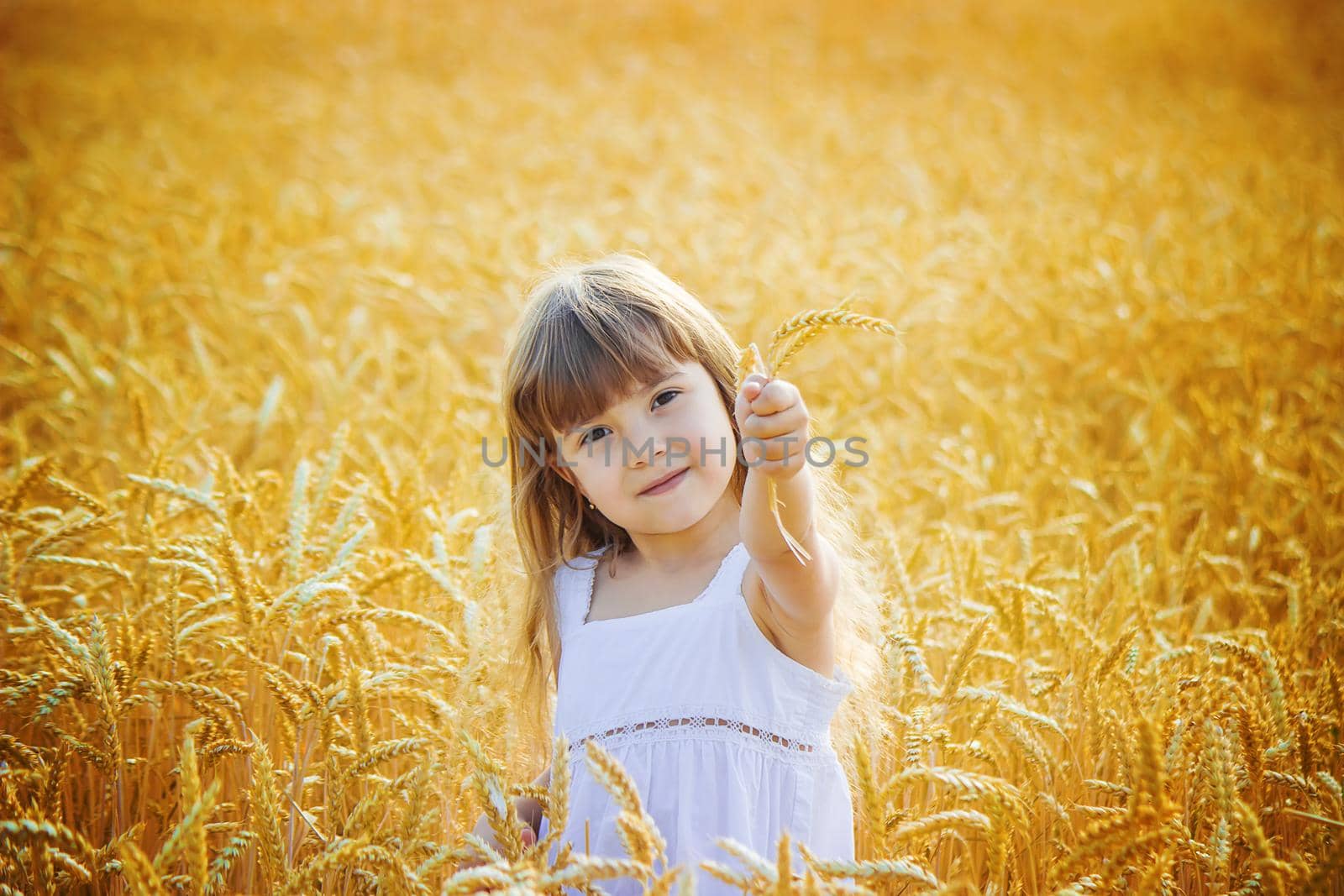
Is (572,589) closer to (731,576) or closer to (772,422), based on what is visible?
(731,576)

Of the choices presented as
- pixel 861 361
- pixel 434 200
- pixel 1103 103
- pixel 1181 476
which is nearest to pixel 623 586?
pixel 1181 476

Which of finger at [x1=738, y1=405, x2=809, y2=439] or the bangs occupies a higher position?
the bangs

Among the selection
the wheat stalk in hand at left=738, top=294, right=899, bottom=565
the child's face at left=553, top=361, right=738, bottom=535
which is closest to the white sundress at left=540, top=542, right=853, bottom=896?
the child's face at left=553, top=361, right=738, bottom=535

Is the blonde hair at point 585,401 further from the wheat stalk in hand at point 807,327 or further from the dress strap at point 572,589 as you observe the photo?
the wheat stalk in hand at point 807,327

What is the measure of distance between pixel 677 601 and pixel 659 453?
0.73 feet

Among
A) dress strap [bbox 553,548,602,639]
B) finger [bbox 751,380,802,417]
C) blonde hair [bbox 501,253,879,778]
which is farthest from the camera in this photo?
dress strap [bbox 553,548,602,639]

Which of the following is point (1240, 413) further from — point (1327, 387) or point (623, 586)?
point (623, 586)

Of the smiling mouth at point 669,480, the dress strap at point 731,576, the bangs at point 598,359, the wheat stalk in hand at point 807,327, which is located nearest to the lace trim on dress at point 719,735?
the dress strap at point 731,576

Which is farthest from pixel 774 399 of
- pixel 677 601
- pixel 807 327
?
pixel 677 601

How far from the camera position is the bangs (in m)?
1.30

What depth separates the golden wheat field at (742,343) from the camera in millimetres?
1245

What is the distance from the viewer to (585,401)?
131cm

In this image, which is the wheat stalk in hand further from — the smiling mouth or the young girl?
the smiling mouth

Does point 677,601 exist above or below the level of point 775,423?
below
